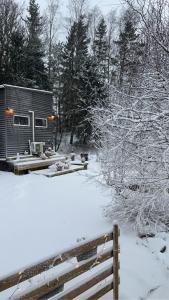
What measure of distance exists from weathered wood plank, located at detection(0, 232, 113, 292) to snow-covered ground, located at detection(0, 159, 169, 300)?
0.08 m

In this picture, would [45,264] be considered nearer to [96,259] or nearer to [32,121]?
[96,259]

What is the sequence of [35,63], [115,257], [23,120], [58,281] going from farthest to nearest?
[35,63] → [23,120] → [115,257] → [58,281]

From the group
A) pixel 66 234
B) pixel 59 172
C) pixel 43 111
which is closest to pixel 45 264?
pixel 66 234

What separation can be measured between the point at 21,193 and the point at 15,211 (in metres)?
1.85

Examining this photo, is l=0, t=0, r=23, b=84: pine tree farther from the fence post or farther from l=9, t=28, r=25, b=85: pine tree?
the fence post

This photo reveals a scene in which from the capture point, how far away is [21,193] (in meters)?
9.03

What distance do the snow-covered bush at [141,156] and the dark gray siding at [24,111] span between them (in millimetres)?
7101

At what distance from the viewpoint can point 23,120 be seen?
13.9 m

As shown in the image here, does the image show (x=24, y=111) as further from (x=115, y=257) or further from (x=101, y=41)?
(x=101, y=41)

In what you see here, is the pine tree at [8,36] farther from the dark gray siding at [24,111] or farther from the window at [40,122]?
the window at [40,122]

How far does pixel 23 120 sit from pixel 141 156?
9707 millimetres

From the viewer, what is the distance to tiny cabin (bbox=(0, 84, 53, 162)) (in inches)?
508

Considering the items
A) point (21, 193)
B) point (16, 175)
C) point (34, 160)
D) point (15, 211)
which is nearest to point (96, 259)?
point (15, 211)

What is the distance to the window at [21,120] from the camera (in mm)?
13438
